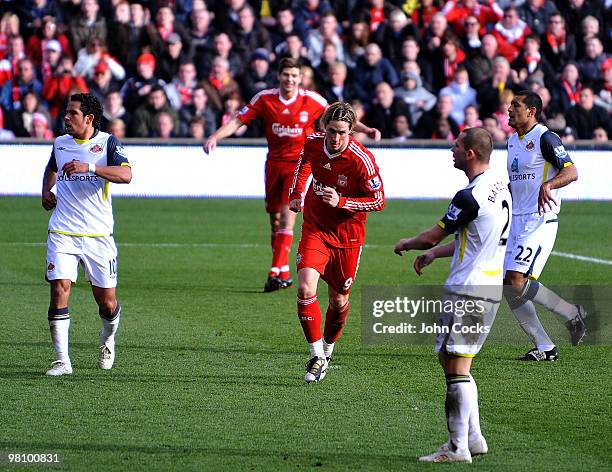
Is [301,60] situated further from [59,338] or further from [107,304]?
[59,338]

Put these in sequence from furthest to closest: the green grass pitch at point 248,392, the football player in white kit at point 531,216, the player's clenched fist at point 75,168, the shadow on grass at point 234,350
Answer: the shadow on grass at point 234,350 < the football player in white kit at point 531,216 < the player's clenched fist at point 75,168 < the green grass pitch at point 248,392

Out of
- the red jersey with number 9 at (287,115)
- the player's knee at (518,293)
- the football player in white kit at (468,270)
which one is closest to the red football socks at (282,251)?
the red jersey with number 9 at (287,115)

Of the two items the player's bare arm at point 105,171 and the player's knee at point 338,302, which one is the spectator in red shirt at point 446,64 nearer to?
the player's knee at point 338,302

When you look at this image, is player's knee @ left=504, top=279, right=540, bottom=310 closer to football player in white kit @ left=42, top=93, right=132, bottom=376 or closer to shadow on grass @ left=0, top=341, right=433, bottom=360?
shadow on grass @ left=0, top=341, right=433, bottom=360

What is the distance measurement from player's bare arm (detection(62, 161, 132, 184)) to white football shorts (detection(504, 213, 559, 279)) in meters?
3.04

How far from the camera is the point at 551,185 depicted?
9359mm

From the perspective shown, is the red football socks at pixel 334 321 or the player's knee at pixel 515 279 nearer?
the red football socks at pixel 334 321

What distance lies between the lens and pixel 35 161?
2066 centimetres

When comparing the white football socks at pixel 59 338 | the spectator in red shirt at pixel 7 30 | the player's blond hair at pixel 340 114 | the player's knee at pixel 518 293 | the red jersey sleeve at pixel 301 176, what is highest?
the player's blond hair at pixel 340 114

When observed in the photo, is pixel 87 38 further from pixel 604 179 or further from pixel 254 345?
pixel 254 345

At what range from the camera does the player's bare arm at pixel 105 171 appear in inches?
331

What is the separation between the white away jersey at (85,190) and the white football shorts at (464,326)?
10.4ft

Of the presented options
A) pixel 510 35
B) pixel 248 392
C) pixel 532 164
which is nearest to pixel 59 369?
pixel 248 392

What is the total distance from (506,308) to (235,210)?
9.49m
